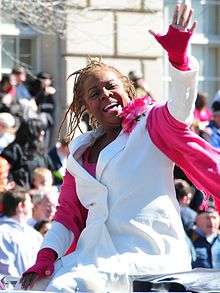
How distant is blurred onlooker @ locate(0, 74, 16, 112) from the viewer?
15.1m

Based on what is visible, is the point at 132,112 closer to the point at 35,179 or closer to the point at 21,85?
the point at 35,179

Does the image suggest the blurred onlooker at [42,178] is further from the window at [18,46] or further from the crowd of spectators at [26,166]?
the window at [18,46]

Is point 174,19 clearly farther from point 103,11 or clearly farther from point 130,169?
point 103,11

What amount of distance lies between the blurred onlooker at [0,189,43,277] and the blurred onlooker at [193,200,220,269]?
147 cm

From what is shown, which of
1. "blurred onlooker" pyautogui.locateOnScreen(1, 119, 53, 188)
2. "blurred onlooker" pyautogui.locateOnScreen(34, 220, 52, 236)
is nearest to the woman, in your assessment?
"blurred onlooker" pyautogui.locateOnScreen(34, 220, 52, 236)

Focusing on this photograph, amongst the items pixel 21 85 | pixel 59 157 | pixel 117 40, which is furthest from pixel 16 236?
pixel 117 40

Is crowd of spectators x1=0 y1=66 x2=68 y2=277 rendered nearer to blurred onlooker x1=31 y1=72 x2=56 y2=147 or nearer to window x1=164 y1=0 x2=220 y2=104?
blurred onlooker x1=31 y1=72 x2=56 y2=147

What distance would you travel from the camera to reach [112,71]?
7.00 meters

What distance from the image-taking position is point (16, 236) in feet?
34.0

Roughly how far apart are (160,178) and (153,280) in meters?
0.71

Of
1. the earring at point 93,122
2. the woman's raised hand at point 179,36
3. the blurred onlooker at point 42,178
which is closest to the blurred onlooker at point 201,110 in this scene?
the blurred onlooker at point 42,178

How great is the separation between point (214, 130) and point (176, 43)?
24.7 feet

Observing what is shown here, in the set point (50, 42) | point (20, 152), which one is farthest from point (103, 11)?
point (20, 152)

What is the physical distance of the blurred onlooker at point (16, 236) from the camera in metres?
10.2
